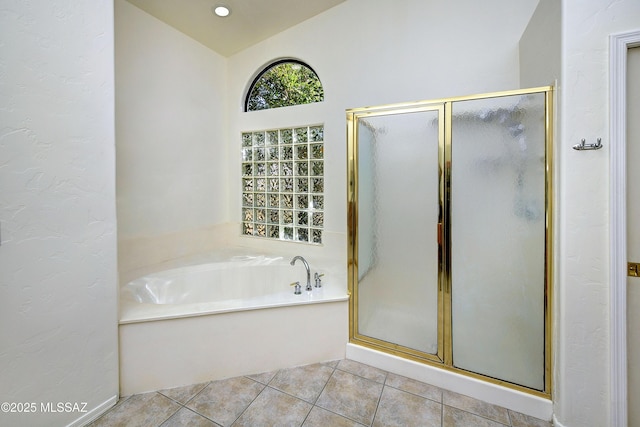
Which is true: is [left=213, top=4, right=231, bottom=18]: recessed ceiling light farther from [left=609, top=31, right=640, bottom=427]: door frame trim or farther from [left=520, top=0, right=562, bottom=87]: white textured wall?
[left=609, top=31, right=640, bottom=427]: door frame trim

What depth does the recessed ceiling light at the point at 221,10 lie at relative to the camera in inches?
94.5

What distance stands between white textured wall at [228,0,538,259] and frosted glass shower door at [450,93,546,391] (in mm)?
706

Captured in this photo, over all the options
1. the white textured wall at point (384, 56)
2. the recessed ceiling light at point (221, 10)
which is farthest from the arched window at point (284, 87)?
the recessed ceiling light at point (221, 10)

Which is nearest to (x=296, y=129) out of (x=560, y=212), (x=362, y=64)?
(x=362, y=64)

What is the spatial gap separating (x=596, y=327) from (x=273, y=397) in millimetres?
1721

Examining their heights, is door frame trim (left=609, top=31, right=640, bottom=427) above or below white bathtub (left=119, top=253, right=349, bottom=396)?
above

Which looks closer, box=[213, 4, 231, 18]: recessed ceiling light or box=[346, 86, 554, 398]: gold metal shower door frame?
box=[346, 86, 554, 398]: gold metal shower door frame

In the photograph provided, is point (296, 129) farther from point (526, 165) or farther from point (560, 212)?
point (560, 212)

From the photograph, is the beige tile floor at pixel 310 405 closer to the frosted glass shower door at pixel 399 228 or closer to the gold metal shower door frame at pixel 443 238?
the gold metal shower door frame at pixel 443 238

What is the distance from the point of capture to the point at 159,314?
1.68 metres

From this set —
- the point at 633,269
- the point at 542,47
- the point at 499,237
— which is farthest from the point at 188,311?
the point at 542,47

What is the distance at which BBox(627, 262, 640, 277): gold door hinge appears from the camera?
1.27 m

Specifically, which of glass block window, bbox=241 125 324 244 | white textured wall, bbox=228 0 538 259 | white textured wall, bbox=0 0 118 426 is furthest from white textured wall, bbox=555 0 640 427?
white textured wall, bbox=0 0 118 426

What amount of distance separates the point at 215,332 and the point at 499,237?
1821mm
